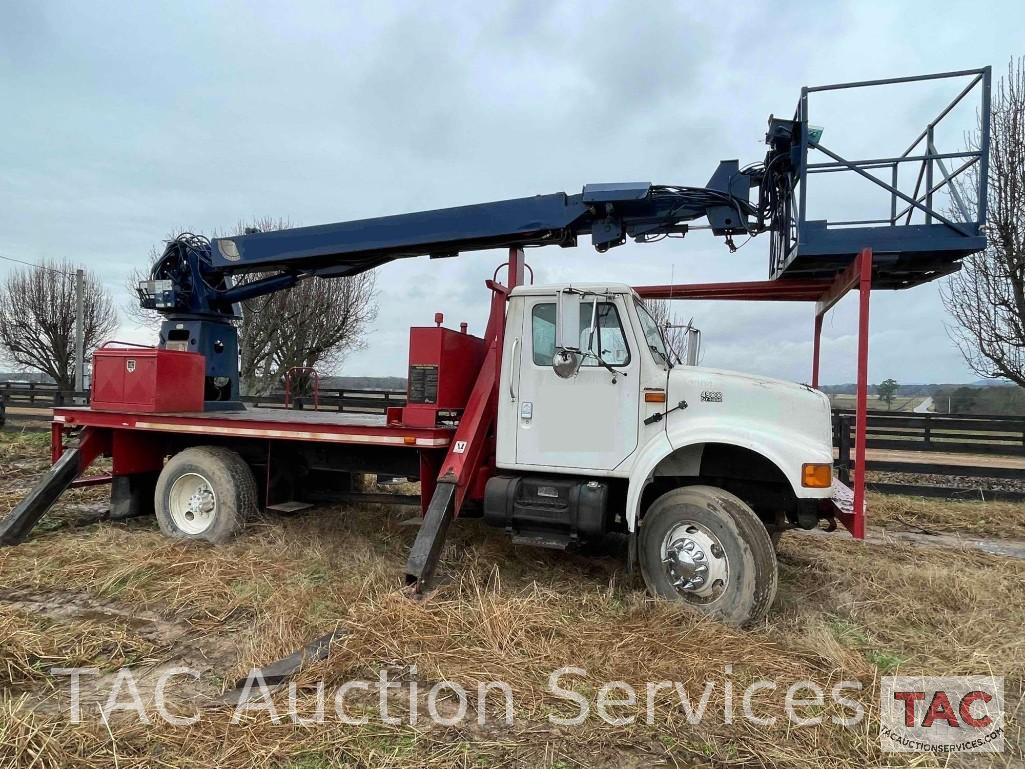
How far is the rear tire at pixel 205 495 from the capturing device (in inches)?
240

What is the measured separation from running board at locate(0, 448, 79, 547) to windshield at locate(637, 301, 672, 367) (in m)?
5.83

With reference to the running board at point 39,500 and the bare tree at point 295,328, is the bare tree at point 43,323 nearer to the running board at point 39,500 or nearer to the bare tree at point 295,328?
the bare tree at point 295,328

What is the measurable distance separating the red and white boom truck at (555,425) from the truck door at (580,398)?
1cm

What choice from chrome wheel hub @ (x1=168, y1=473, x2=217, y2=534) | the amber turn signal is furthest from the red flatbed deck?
the amber turn signal

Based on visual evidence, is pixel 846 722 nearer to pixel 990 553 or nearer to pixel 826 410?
pixel 826 410

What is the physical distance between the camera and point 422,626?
4.09 metres

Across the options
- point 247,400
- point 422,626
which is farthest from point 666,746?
point 247,400

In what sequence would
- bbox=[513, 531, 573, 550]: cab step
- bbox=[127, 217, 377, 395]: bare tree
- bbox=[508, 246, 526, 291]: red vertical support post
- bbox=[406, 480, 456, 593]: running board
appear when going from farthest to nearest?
bbox=[127, 217, 377, 395]: bare tree
bbox=[508, 246, 526, 291]: red vertical support post
bbox=[513, 531, 573, 550]: cab step
bbox=[406, 480, 456, 593]: running board

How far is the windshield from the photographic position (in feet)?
16.6

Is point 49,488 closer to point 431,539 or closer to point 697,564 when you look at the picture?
point 431,539

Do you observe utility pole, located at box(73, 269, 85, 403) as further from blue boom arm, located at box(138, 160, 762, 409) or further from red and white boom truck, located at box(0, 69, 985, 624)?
red and white boom truck, located at box(0, 69, 985, 624)

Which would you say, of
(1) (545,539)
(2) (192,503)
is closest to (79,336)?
(2) (192,503)

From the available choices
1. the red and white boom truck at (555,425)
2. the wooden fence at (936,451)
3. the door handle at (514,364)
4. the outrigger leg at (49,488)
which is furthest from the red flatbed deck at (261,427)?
the wooden fence at (936,451)

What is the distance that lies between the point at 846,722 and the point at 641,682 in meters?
1.01
